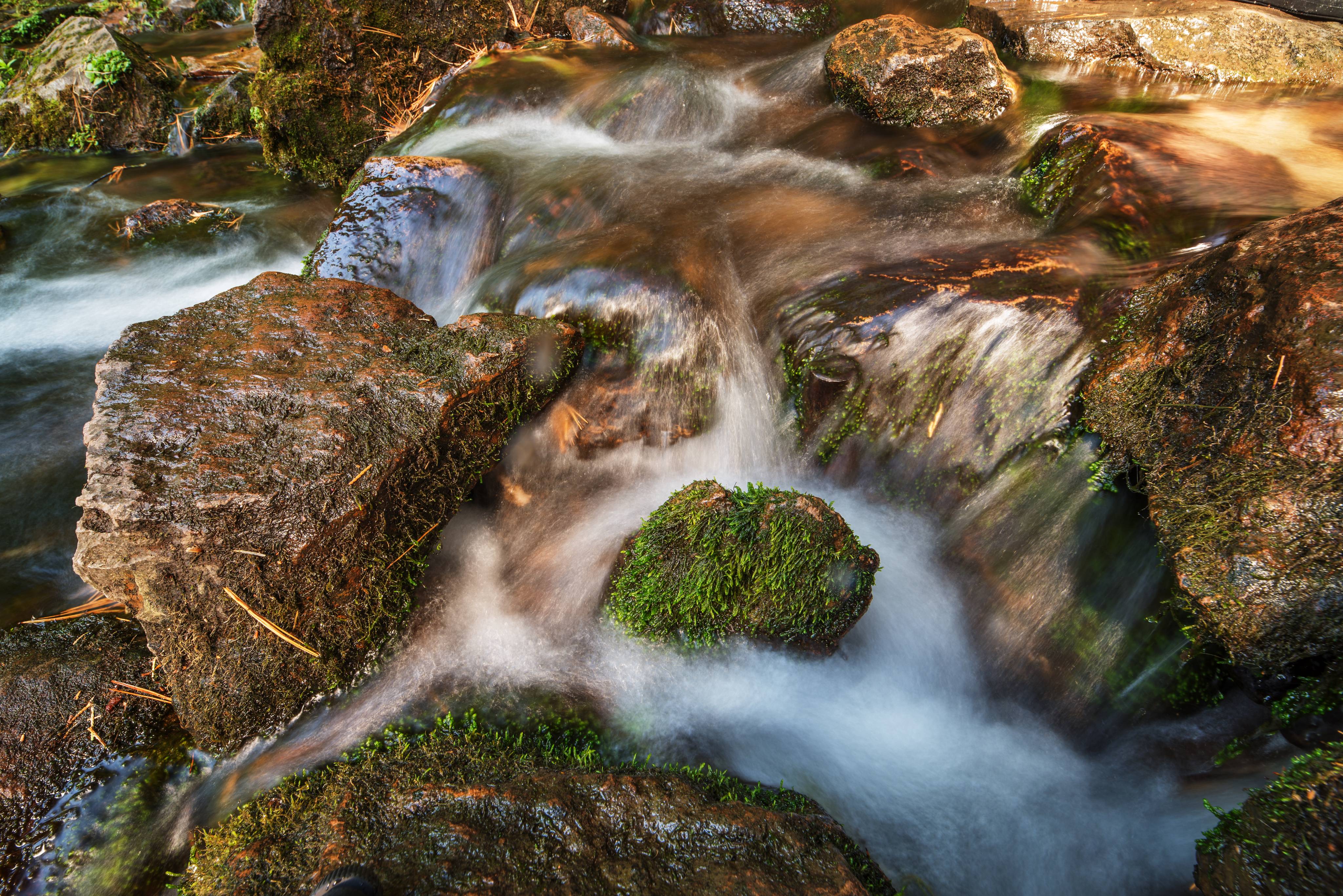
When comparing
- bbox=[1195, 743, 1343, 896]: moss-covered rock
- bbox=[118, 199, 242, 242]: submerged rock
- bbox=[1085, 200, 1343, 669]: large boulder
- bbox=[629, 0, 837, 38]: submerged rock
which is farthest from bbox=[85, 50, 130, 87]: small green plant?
bbox=[1195, 743, 1343, 896]: moss-covered rock

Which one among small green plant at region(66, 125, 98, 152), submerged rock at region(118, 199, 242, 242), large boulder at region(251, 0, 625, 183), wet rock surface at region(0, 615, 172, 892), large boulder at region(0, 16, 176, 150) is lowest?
wet rock surface at region(0, 615, 172, 892)

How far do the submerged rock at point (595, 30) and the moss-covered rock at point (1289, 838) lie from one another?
25.5 feet

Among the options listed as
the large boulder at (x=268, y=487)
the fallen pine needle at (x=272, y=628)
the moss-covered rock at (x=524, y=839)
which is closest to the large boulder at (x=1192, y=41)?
the large boulder at (x=268, y=487)

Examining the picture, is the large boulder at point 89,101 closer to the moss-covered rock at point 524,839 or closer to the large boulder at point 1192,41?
the moss-covered rock at point 524,839

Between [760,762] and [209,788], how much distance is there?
255 centimetres

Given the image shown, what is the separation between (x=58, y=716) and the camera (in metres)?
3.08

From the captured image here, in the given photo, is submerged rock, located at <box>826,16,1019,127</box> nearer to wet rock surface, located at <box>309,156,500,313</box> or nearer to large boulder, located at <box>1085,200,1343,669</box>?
large boulder, located at <box>1085,200,1343,669</box>

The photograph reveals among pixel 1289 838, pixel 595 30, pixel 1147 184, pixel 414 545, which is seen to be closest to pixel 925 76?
pixel 1147 184

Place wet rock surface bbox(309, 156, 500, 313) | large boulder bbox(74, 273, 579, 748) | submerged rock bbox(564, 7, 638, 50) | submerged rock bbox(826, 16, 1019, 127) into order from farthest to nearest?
1. submerged rock bbox(564, 7, 638, 50)
2. submerged rock bbox(826, 16, 1019, 127)
3. wet rock surface bbox(309, 156, 500, 313)
4. large boulder bbox(74, 273, 579, 748)

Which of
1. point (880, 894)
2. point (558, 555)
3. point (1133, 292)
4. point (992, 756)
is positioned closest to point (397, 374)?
point (558, 555)

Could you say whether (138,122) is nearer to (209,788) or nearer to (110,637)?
(110,637)

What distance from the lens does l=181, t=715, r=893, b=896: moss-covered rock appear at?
207cm

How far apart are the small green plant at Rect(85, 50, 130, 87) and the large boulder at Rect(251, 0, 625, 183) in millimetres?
2941

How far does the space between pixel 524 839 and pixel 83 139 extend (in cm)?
1071
